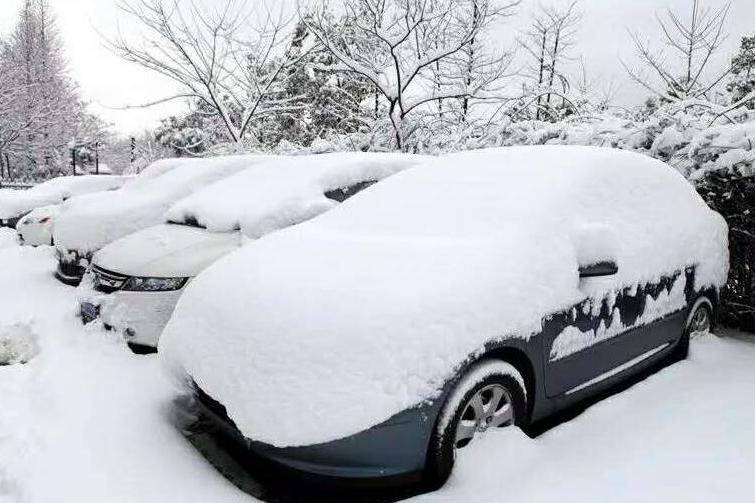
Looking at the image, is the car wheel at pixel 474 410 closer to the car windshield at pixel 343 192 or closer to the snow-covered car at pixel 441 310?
the snow-covered car at pixel 441 310

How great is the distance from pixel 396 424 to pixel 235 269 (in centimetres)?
126

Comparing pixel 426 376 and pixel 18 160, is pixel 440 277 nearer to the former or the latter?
pixel 426 376

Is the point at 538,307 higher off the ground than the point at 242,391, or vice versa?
the point at 538,307

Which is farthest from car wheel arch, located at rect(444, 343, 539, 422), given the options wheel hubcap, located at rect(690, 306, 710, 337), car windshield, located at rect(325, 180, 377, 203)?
car windshield, located at rect(325, 180, 377, 203)

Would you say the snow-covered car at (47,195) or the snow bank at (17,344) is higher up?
the snow-covered car at (47,195)

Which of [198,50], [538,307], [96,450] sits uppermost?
[198,50]

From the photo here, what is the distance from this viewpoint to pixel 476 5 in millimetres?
12523

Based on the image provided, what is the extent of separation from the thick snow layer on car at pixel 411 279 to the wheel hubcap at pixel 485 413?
284 millimetres

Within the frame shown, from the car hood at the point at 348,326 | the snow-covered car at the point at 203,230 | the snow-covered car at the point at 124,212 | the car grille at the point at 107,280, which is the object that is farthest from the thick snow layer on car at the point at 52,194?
the car hood at the point at 348,326

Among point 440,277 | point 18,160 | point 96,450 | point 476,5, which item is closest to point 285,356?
point 440,277

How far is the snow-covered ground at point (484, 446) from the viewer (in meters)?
2.32

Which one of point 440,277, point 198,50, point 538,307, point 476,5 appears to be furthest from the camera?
point 198,50

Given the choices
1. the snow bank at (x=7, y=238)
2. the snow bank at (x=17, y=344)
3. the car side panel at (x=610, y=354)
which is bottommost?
the snow bank at (x=7, y=238)

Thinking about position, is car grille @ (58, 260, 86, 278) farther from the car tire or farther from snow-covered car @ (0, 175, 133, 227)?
snow-covered car @ (0, 175, 133, 227)
